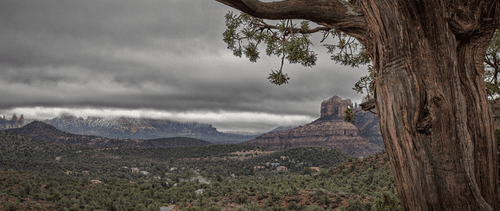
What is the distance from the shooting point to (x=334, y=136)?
17088cm

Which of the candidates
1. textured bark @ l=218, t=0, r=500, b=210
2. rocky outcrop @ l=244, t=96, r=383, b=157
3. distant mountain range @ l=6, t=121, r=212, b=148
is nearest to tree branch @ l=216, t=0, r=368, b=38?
textured bark @ l=218, t=0, r=500, b=210

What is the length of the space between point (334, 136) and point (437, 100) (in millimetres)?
178811

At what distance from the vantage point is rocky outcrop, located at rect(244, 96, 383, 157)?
6196 inches

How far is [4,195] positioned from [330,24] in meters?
20.6

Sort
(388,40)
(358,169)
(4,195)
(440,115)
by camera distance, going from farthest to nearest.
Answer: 1. (358,169)
2. (4,195)
3. (388,40)
4. (440,115)

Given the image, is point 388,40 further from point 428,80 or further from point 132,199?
point 132,199

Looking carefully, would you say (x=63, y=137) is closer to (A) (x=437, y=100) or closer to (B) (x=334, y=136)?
(B) (x=334, y=136)

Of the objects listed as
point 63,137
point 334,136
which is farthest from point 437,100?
point 63,137

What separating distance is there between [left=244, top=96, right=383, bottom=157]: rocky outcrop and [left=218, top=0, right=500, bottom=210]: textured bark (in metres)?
157

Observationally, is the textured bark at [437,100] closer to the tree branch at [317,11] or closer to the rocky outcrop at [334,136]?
the tree branch at [317,11]

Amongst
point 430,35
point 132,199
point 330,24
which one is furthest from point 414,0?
point 132,199

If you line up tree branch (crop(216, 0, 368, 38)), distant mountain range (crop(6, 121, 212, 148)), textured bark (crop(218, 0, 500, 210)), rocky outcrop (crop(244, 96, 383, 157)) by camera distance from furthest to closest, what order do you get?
rocky outcrop (crop(244, 96, 383, 157)) < distant mountain range (crop(6, 121, 212, 148)) < tree branch (crop(216, 0, 368, 38)) < textured bark (crop(218, 0, 500, 210))

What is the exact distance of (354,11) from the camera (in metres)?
3.77

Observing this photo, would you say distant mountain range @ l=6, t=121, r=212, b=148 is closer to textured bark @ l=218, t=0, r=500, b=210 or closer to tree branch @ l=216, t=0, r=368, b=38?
tree branch @ l=216, t=0, r=368, b=38
